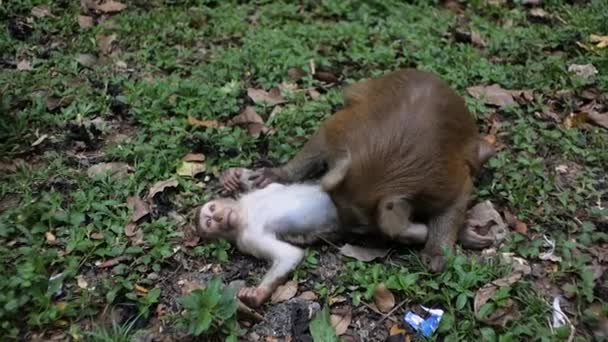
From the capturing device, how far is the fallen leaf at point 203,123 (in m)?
5.34

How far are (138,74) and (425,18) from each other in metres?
2.92

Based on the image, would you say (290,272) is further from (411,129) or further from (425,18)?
(425,18)

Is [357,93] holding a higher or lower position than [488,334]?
higher

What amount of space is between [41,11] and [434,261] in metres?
4.56

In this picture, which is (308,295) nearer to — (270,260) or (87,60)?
(270,260)

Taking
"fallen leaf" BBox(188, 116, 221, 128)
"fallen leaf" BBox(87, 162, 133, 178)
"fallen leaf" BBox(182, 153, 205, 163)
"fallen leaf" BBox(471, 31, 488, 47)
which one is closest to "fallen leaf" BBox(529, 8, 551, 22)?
"fallen leaf" BBox(471, 31, 488, 47)

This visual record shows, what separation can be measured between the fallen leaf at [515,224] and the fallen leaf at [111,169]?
8.64 ft

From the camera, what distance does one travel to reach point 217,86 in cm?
583

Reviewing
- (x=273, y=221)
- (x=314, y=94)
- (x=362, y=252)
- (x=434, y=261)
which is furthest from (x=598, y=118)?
(x=273, y=221)

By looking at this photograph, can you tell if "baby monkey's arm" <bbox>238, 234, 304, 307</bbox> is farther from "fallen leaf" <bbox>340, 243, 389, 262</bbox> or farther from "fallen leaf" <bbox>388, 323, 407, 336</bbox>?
"fallen leaf" <bbox>388, 323, 407, 336</bbox>

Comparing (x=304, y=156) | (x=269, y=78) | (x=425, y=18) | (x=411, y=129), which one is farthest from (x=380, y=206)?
(x=425, y=18)

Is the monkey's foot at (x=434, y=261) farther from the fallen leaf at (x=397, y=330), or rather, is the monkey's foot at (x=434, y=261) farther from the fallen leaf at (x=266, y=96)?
the fallen leaf at (x=266, y=96)

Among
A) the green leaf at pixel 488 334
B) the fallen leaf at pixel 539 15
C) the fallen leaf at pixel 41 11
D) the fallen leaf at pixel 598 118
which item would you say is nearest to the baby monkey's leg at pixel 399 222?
the green leaf at pixel 488 334

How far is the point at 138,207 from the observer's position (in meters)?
4.58
